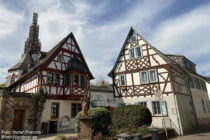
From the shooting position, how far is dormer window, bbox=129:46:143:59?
19.0m

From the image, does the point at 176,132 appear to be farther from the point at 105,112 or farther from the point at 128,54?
the point at 128,54

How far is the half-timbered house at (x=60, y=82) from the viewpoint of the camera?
1745 centimetres

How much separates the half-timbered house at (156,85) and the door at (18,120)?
11.0m

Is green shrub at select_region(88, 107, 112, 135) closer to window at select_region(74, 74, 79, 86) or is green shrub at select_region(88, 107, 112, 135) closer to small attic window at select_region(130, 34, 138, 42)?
window at select_region(74, 74, 79, 86)

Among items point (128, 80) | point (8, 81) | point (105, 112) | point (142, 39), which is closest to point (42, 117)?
point (105, 112)

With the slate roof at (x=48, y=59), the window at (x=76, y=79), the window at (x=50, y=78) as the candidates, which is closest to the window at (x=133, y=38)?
A: the slate roof at (x=48, y=59)

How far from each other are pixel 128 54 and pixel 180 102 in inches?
323

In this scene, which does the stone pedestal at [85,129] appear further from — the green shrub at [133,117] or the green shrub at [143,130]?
the green shrub at [133,117]

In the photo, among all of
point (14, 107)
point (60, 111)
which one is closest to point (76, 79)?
point (60, 111)

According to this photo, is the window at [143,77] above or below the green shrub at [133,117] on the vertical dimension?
above

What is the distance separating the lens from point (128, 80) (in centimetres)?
1933

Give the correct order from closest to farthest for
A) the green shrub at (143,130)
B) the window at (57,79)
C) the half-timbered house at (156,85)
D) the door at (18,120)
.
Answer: the green shrub at (143,130) < the door at (18,120) < the half-timbered house at (156,85) < the window at (57,79)

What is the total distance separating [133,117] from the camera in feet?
43.8

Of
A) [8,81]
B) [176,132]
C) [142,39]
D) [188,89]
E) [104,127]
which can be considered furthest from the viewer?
[8,81]
